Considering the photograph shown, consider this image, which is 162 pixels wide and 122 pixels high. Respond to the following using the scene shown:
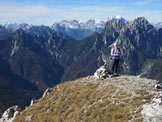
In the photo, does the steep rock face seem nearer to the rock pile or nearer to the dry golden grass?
the dry golden grass

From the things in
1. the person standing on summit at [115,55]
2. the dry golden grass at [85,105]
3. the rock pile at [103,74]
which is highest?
the person standing on summit at [115,55]

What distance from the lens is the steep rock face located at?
29500mm

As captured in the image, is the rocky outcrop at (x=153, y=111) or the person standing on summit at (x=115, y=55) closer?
the rocky outcrop at (x=153, y=111)

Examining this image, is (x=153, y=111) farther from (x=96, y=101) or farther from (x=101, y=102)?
(x=96, y=101)

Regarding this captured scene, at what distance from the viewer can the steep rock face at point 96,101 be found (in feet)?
96.8

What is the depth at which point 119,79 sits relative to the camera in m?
43.7

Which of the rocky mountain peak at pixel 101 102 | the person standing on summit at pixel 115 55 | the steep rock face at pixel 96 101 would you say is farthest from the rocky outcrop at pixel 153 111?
the person standing on summit at pixel 115 55

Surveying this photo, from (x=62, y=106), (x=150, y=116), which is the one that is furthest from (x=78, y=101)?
(x=150, y=116)

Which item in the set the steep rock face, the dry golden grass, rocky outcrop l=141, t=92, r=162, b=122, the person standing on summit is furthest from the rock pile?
rocky outcrop l=141, t=92, r=162, b=122

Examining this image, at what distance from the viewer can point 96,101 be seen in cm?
3516

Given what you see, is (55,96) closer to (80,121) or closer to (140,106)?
(80,121)

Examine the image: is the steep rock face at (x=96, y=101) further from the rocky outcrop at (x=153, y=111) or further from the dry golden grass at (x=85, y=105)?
the rocky outcrop at (x=153, y=111)

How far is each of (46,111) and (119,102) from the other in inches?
602

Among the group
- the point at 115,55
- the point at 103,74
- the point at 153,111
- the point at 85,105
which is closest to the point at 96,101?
the point at 85,105
